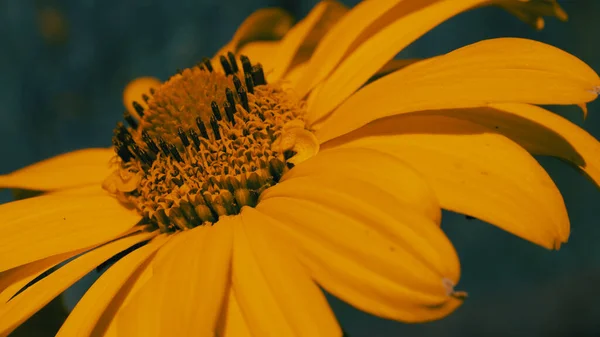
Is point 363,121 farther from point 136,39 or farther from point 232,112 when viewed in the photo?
point 136,39

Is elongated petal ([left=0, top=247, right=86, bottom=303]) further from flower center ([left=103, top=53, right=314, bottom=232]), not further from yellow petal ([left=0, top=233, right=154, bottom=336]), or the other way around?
flower center ([left=103, top=53, right=314, bottom=232])

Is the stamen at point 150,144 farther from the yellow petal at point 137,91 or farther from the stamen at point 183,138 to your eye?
the yellow petal at point 137,91

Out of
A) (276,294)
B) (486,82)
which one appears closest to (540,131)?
(486,82)

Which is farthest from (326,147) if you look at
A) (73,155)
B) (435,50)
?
(435,50)

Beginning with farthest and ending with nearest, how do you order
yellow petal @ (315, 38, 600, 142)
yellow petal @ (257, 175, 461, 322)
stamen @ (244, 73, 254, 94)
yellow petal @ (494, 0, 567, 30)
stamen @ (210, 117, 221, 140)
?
1. stamen @ (244, 73, 254, 94)
2. stamen @ (210, 117, 221, 140)
3. yellow petal @ (494, 0, 567, 30)
4. yellow petal @ (315, 38, 600, 142)
5. yellow petal @ (257, 175, 461, 322)

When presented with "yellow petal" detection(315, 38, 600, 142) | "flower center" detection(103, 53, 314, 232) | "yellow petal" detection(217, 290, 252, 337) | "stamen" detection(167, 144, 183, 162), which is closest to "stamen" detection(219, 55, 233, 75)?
"flower center" detection(103, 53, 314, 232)

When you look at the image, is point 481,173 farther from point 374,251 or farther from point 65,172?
point 65,172
